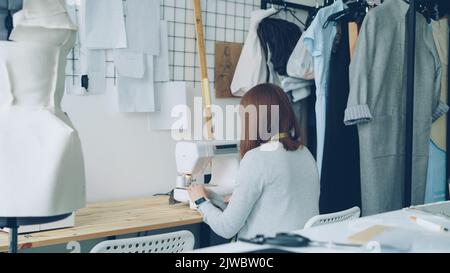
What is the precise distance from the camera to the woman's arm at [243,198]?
67.2 inches

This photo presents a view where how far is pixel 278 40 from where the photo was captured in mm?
2867


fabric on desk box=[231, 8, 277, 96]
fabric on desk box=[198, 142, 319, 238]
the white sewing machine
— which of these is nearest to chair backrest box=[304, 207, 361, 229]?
fabric on desk box=[198, 142, 319, 238]

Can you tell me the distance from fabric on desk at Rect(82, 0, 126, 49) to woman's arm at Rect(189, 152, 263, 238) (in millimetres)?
1084

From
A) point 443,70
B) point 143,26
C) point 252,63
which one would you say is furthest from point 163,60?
point 443,70

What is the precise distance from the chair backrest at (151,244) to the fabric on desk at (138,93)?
1161 mm

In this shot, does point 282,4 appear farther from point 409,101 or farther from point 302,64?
point 409,101

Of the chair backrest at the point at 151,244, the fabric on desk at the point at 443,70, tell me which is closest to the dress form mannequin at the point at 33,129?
the chair backrest at the point at 151,244

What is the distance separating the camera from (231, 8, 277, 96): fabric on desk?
2879 millimetres

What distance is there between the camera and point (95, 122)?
2.46 metres

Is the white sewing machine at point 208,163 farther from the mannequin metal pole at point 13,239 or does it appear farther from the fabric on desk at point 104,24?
the mannequin metal pole at point 13,239
